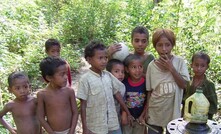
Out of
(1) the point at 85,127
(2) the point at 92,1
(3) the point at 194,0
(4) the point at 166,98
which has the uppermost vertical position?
(2) the point at 92,1

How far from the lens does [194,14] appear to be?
189 inches

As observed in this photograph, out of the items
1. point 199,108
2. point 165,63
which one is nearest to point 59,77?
point 165,63

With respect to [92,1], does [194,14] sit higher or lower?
lower

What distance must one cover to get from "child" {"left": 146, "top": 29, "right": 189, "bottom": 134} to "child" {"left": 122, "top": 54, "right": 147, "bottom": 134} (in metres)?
0.10

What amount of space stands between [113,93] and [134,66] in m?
0.36

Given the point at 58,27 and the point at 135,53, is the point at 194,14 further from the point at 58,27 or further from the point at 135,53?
the point at 58,27

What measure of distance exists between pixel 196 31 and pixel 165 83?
2.26 m

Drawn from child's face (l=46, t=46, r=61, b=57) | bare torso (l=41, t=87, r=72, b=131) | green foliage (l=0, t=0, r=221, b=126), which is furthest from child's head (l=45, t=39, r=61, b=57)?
green foliage (l=0, t=0, r=221, b=126)

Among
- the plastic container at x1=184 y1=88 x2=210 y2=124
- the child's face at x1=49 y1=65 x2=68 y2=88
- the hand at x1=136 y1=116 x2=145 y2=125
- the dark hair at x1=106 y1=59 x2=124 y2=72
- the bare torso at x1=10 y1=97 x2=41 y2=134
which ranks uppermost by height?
the dark hair at x1=106 y1=59 x2=124 y2=72

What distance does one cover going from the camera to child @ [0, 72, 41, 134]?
2711 mm

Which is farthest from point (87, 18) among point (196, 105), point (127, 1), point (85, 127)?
point (196, 105)

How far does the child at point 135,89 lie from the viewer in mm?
3008

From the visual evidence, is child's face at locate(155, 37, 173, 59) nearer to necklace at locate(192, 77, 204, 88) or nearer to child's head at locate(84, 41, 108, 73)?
necklace at locate(192, 77, 204, 88)

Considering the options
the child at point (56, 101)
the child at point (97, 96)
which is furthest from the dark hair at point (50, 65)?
the child at point (97, 96)
